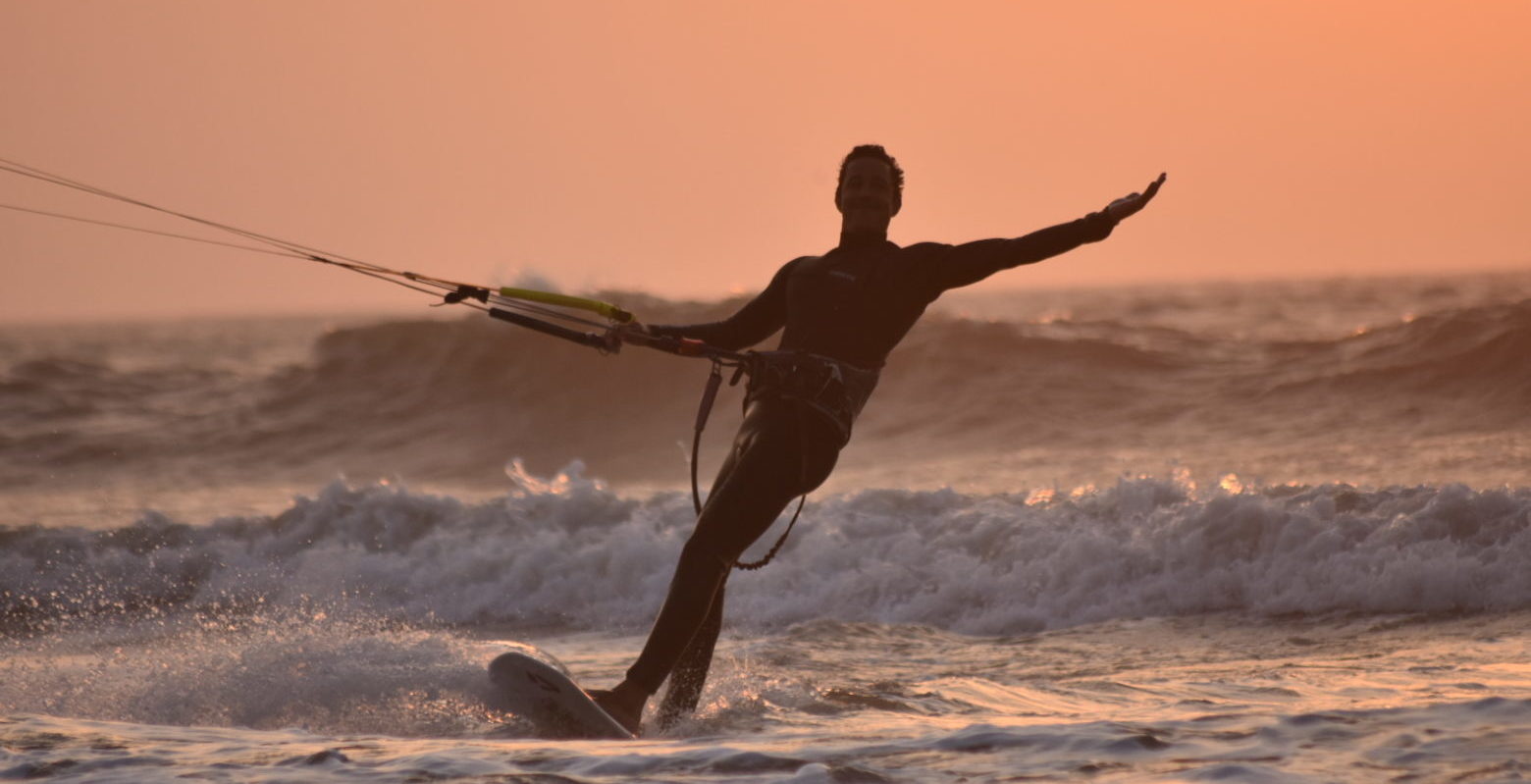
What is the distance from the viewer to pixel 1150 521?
11.6m

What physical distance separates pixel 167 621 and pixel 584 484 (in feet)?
11.5

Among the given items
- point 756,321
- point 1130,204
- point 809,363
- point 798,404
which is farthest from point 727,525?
point 1130,204

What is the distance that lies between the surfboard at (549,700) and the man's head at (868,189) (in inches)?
80.3

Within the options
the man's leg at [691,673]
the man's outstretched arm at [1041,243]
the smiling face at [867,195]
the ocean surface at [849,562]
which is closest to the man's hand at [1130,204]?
the man's outstretched arm at [1041,243]

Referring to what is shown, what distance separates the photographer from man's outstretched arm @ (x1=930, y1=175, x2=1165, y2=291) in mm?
5918

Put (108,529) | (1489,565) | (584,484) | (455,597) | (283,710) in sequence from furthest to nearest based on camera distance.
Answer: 1. (108,529)
2. (584,484)
3. (455,597)
4. (1489,565)
5. (283,710)

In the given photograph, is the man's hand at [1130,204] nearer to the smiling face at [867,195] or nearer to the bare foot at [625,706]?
the smiling face at [867,195]

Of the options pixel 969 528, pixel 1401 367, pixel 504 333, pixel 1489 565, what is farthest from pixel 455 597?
pixel 504 333

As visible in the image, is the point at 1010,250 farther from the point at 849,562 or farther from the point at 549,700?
the point at 849,562

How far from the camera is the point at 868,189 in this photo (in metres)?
6.53

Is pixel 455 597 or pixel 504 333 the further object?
pixel 504 333

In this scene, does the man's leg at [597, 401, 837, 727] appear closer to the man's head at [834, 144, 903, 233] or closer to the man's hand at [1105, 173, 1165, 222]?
the man's head at [834, 144, 903, 233]

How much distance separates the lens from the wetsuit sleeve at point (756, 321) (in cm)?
677

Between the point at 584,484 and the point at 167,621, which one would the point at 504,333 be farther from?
the point at 167,621
